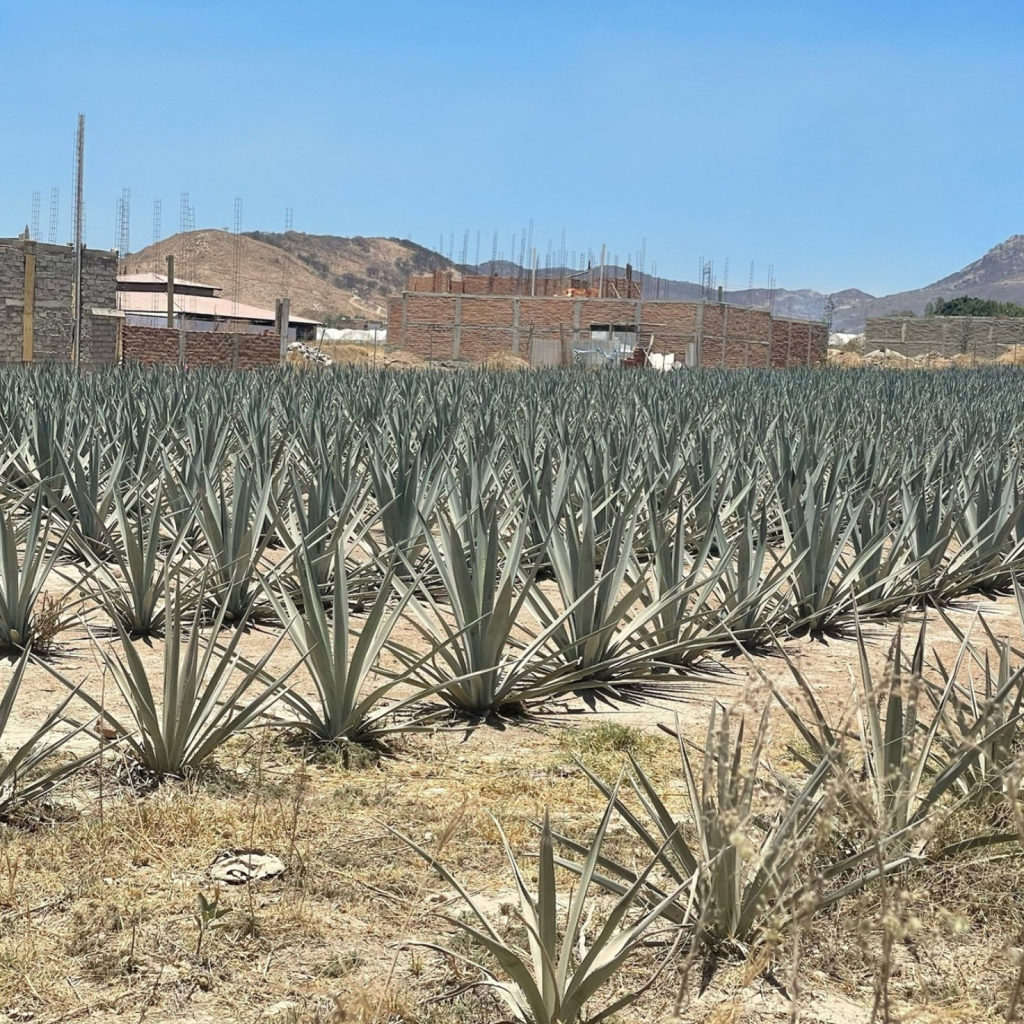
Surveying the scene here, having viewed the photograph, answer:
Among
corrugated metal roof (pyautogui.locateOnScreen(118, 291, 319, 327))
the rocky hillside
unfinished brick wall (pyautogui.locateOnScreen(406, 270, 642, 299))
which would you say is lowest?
corrugated metal roof (pyautogui.locateOnScreen(118, 291, 319, 327))

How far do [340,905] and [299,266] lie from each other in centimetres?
9900

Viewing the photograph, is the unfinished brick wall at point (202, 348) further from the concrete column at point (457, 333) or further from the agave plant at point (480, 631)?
the agave plant at point (480, 631)

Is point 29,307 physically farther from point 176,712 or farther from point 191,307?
point 191,307

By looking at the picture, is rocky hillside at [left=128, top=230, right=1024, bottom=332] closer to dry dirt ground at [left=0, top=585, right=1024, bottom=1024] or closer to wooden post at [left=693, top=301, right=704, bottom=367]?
wooden post at [left=693, top=301, right=704, bottom=367]

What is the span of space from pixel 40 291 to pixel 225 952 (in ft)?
80.4

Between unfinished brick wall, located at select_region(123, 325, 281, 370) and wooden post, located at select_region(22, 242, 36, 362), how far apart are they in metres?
4.30

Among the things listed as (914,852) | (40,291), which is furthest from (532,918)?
(40,291)

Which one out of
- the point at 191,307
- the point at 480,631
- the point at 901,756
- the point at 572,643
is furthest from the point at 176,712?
the point at 191,307

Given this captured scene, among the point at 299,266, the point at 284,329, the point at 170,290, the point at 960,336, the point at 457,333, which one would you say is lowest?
the point at 284,329

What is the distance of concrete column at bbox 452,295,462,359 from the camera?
1656 inches

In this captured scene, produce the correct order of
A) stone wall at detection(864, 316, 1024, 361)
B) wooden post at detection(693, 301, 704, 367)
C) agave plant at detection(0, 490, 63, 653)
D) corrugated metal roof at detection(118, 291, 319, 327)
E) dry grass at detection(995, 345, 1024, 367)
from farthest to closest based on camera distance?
stone wall at detection(864, 316, 1024, 361) < corrugated metal roof at detection(118, 291, 319, 327) < dry grass at detection(995, 345, 1024, 367) < wooden post at detection(693, 301, 704, 367) < agave plant at detection(0, 490, 63, 653)

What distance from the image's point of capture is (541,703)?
Result: 448 cm

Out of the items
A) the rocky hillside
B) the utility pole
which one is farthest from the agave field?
the rocky hillside

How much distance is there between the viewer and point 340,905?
2.74 meters
